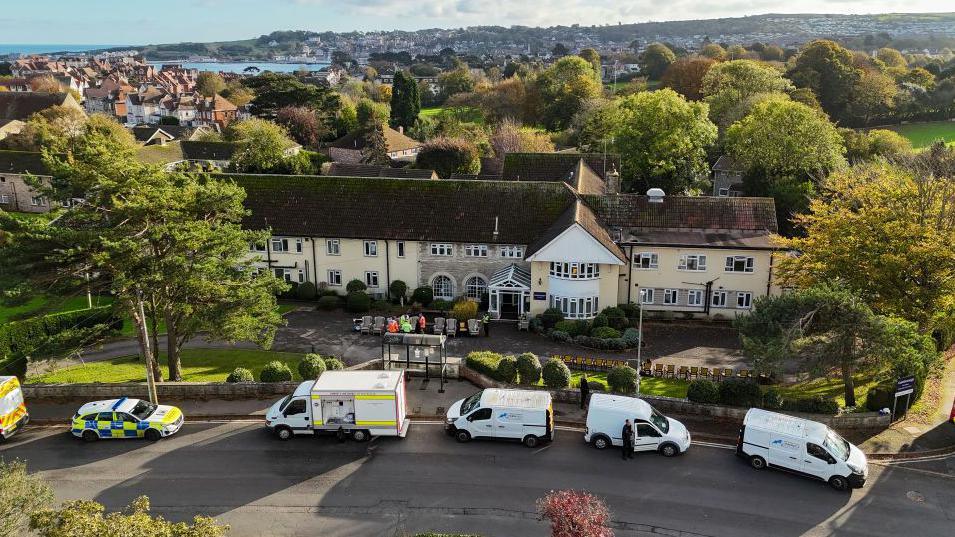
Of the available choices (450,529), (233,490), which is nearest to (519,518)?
(450,529)

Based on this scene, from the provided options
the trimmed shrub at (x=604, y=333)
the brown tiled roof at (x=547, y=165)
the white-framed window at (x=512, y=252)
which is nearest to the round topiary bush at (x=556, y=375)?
the trimmed shrub at (x=604, y=333)

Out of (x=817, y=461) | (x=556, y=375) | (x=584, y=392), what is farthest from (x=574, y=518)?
(x=556, y=375)

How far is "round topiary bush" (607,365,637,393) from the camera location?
93.2 ft

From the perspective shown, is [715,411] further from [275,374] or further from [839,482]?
[275,374]

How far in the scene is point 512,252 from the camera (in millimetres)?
43250

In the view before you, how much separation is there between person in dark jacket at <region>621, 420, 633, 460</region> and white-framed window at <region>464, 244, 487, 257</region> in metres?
20.9

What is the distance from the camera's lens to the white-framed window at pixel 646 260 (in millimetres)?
41969

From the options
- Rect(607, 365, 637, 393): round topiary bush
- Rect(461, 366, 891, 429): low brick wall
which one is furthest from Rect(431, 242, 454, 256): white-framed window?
Rect(607, 365, 637, 393): round topiary bush

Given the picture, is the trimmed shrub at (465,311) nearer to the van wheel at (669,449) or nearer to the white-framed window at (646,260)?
the white-framed window at (646,260)

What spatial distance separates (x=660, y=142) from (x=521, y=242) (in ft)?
83.0

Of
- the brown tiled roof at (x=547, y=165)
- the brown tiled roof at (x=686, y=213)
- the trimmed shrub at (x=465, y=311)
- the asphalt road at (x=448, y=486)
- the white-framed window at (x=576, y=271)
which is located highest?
the brown tiled roof at (x=547, y=165)

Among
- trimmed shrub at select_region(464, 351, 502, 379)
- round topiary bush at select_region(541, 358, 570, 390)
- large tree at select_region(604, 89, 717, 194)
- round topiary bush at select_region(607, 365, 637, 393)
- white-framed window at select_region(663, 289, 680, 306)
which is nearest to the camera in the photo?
round topiary bush at select_region(607, 365, 637, 393)

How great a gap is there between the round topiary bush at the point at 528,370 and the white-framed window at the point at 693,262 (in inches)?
648

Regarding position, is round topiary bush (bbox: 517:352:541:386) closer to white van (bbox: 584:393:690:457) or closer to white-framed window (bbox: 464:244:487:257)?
white van (bbox: 584:393:690:457)
